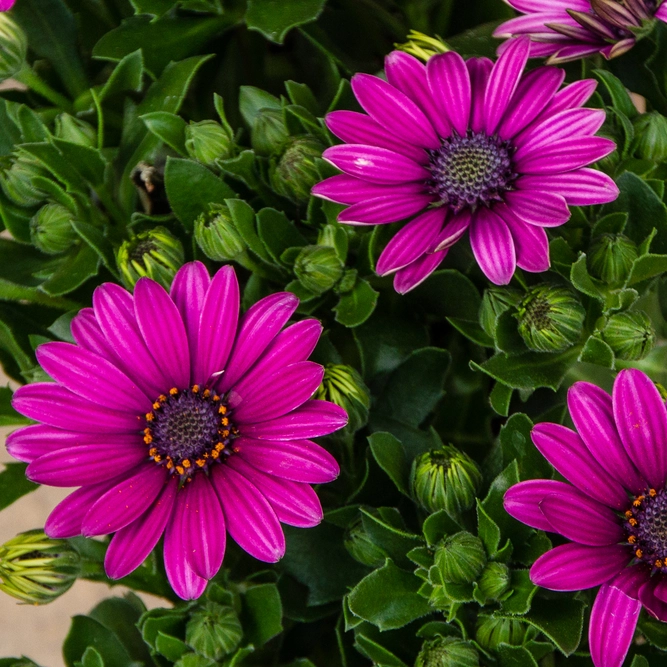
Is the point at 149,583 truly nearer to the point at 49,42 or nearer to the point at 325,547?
the point at 325,547

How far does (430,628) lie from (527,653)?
A: 2.8 inches

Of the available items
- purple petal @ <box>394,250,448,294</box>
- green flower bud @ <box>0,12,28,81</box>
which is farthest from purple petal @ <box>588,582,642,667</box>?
green flower bud @ <box>0,12,28,81</box>

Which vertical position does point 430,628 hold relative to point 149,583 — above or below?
above

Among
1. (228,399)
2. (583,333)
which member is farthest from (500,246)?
(228,399)

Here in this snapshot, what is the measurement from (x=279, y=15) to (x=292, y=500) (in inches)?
15.0

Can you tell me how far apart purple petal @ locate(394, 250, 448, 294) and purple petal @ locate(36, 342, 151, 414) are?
0.20 metres

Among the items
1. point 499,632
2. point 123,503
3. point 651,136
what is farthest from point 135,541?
point 651,136

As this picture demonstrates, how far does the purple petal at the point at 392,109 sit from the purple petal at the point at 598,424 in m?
0.22

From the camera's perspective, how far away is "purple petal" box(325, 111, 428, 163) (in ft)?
2.01

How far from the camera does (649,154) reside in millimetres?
635

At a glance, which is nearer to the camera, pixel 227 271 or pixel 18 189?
pixel 227 271

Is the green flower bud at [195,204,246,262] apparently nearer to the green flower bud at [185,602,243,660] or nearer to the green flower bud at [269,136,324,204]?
the green flower bud at [269,136,324,204]

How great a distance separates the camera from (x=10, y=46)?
672mm

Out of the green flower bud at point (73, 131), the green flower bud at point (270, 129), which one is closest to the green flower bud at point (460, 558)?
the green flower bud at point (270, 129)
